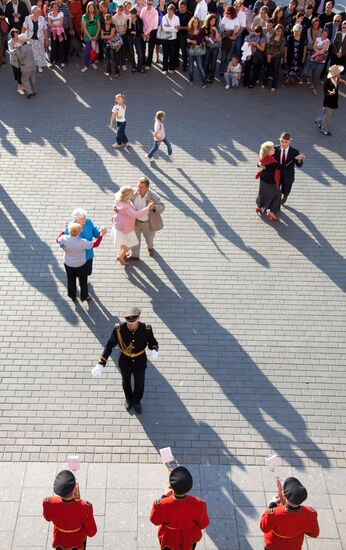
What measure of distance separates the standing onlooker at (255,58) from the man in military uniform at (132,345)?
1007 cm

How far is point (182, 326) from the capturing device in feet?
26.9

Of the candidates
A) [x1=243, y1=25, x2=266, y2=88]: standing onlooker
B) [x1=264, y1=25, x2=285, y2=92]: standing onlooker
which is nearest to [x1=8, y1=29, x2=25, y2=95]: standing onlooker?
[x1=243, y1=25, x2=266, y2=88]: standing onlooker

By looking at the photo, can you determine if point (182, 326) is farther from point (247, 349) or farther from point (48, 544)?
point (48, 544)

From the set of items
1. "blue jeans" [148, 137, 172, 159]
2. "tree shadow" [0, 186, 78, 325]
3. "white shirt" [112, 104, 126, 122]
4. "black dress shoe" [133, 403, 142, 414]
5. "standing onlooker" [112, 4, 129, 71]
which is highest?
"standing onlooker" [112, 4, 129, 71]

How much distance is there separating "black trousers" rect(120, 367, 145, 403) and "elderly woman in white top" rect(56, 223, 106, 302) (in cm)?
191

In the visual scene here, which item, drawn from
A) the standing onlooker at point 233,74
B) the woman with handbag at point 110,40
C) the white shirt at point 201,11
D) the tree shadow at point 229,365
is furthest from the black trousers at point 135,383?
the white shirt at point 201,11

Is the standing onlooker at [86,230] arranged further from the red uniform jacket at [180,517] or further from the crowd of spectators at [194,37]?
the crowd of spectators at [194,37]

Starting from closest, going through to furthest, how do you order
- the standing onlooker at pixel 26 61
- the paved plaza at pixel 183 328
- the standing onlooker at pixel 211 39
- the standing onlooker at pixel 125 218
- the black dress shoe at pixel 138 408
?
1. the paved plaza at pixel 183 328
2. the black dress shoe at pixel 138 408
3. the standing onlooker at pixel 125 218
4. the standing onlooker at pixel 26 61
5. the standing onlooker at pixel 211 39

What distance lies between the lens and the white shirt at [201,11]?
570 inches

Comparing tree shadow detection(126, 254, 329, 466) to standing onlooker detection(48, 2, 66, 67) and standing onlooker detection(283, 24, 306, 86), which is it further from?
standing onlooker detection(48, 2, 66, 67)

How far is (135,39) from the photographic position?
47.7ft

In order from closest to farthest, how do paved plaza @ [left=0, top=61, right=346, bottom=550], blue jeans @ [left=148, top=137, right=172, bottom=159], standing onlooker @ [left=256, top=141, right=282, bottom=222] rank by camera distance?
paved plaza @ [left=0, top=61, right=346, bottom=550]
standing onlooker @ [left=256, top=141, right=282, bottom=222]
blue jeans @ [left=148, top=137, right=172, bottom=159]

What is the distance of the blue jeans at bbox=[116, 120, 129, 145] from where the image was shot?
38.0 feet

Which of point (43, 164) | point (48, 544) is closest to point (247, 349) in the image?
point (48, 544)
